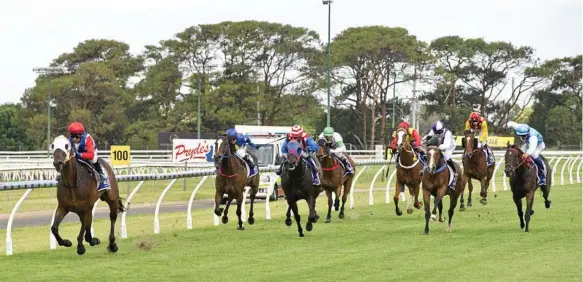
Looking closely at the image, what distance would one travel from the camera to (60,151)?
11914 mm

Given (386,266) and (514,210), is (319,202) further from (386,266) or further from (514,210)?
(386,266)

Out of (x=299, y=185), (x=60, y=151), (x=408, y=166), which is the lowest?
(x=299, y=185)

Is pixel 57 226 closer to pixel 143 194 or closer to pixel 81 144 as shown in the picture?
pixel 81 144

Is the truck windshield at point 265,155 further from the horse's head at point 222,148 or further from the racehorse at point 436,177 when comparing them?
the racehorse at point 436,177

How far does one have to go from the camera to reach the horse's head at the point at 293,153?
589 inches

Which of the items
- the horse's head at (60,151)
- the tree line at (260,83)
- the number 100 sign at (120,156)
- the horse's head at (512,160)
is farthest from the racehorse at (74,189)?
the tree line at (260,83)

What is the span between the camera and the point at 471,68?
211ft

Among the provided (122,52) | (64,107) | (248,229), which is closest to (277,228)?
(248,229)

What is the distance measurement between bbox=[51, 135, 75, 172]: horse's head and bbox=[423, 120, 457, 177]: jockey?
6.53 m

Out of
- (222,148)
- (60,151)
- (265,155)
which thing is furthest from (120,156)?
(60,151)

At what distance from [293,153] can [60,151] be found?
13.4ft

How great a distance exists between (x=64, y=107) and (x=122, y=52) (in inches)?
261

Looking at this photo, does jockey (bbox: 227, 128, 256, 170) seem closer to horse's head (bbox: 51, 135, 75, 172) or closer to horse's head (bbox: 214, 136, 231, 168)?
horse's head (bbox: 214, 136, 231, 168)

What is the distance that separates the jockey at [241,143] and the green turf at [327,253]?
1209 mm
